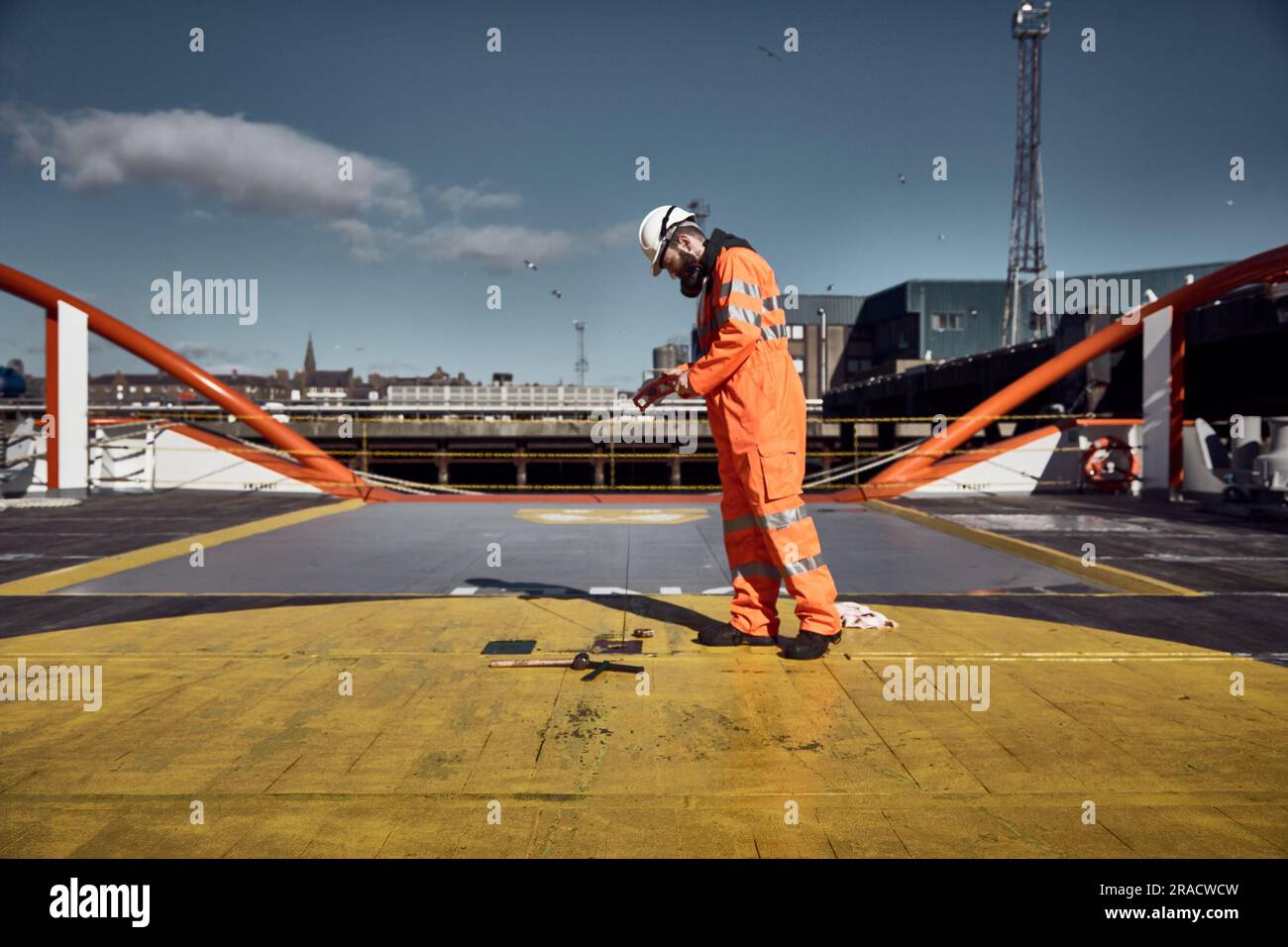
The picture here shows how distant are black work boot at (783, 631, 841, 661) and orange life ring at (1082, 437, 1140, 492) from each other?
1197cm

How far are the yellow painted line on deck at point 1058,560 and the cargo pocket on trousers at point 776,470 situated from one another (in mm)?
3340

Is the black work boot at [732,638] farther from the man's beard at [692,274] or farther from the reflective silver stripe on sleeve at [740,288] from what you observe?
the man's beard at [692,274]

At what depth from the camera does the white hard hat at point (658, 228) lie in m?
4.10

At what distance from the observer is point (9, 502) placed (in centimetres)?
1175

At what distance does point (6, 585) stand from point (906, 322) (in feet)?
202

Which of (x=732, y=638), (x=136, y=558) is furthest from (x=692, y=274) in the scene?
(x=136, y=558)

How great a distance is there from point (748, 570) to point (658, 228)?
1.83 metres

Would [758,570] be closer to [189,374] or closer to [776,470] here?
[776,470]

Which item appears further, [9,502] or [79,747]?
[9,502]

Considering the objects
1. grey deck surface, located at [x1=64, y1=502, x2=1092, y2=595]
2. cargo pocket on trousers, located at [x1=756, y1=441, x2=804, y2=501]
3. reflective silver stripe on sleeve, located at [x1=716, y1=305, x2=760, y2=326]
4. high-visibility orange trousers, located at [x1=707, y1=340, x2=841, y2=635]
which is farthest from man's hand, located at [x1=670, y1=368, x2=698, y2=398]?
grey deck surface, located at [x1=64, y1=502, x2=1092, y2=595]

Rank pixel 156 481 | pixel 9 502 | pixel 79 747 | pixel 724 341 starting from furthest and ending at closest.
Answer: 1. pixel 156 481
2. pixel 9 502
3. pixel 724 341
4. pixel 79 747

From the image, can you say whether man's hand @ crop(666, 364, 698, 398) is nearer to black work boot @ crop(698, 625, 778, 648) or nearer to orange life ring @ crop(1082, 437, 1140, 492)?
black work boot @ crop(698, 625, 778, 648)

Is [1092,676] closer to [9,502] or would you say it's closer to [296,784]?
[296,784]

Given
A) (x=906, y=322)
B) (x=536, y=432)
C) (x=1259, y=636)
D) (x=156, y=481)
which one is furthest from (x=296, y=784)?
(x=906, y=322)
